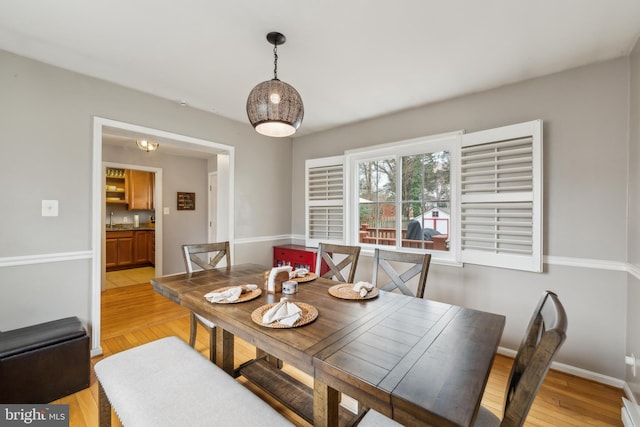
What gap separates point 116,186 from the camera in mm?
6020

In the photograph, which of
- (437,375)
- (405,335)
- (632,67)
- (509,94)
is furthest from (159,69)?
(632,67)

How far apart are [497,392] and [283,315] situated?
1831mm

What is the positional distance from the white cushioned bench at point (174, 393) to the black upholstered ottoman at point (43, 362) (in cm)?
74

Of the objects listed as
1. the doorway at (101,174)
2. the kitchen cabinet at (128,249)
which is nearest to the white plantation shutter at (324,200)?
the doorway at (101,174)

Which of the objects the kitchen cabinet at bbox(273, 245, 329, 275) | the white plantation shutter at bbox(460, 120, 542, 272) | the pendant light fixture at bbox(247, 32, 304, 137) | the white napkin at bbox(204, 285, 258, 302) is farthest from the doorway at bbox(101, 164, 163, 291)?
the white plantation shutter at bbox(460, 120, 542, 272)

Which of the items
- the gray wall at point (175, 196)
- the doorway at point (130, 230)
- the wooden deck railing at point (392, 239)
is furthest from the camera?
the doorway at point (130, 230)

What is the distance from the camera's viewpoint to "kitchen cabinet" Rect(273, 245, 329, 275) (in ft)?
11.5

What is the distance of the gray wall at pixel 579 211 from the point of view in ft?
6.62

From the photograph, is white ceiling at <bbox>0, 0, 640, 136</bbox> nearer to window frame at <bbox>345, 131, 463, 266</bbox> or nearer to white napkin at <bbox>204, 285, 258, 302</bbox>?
window frame at <bbox>345, 131, 463, 266</bbox>

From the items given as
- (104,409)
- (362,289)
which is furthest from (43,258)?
(362,289)

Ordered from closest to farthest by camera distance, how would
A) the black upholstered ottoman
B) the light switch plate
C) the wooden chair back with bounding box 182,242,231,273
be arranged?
1. the black upholstered ottoman
2. the light switch plate
3. the wooden chair back with bounding box 182,242,231,273

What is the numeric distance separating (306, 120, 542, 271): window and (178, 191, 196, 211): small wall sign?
109 inches

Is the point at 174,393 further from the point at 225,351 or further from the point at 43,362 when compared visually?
the point at 43,362

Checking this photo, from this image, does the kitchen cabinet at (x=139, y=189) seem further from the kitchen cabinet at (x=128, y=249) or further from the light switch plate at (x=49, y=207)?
the light switch plate at (x=49, y=207)
